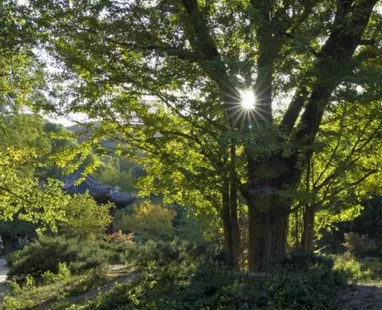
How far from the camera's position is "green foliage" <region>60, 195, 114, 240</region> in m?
19.8

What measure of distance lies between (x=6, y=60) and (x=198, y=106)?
372cm

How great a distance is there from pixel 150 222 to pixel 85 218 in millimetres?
11659

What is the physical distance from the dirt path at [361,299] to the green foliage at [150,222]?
24.8 meters

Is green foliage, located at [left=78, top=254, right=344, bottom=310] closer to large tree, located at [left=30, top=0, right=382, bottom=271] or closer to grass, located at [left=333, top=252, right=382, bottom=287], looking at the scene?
grass, located at [left=333, top=252, right=382, bottom=287]

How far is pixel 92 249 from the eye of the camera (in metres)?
16.3

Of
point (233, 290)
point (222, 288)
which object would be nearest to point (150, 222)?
point (222, 288)

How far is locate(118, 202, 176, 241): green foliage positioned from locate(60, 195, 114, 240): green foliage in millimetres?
9641

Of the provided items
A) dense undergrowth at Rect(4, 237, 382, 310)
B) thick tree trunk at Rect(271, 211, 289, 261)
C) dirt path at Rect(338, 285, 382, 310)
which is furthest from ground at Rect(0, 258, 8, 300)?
dirt path at Rect(338, 285, 382, 310)

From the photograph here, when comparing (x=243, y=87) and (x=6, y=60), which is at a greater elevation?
(x=6, y=60)

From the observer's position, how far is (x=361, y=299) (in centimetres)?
537

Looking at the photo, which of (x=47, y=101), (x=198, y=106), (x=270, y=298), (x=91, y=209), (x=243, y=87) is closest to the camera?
(x=270, y=298)

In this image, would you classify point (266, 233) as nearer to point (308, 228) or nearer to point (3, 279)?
point (308, 228)

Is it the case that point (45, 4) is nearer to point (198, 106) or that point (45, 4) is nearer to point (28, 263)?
point (198, 106)

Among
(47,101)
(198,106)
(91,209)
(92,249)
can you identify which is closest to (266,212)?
(198,106)
